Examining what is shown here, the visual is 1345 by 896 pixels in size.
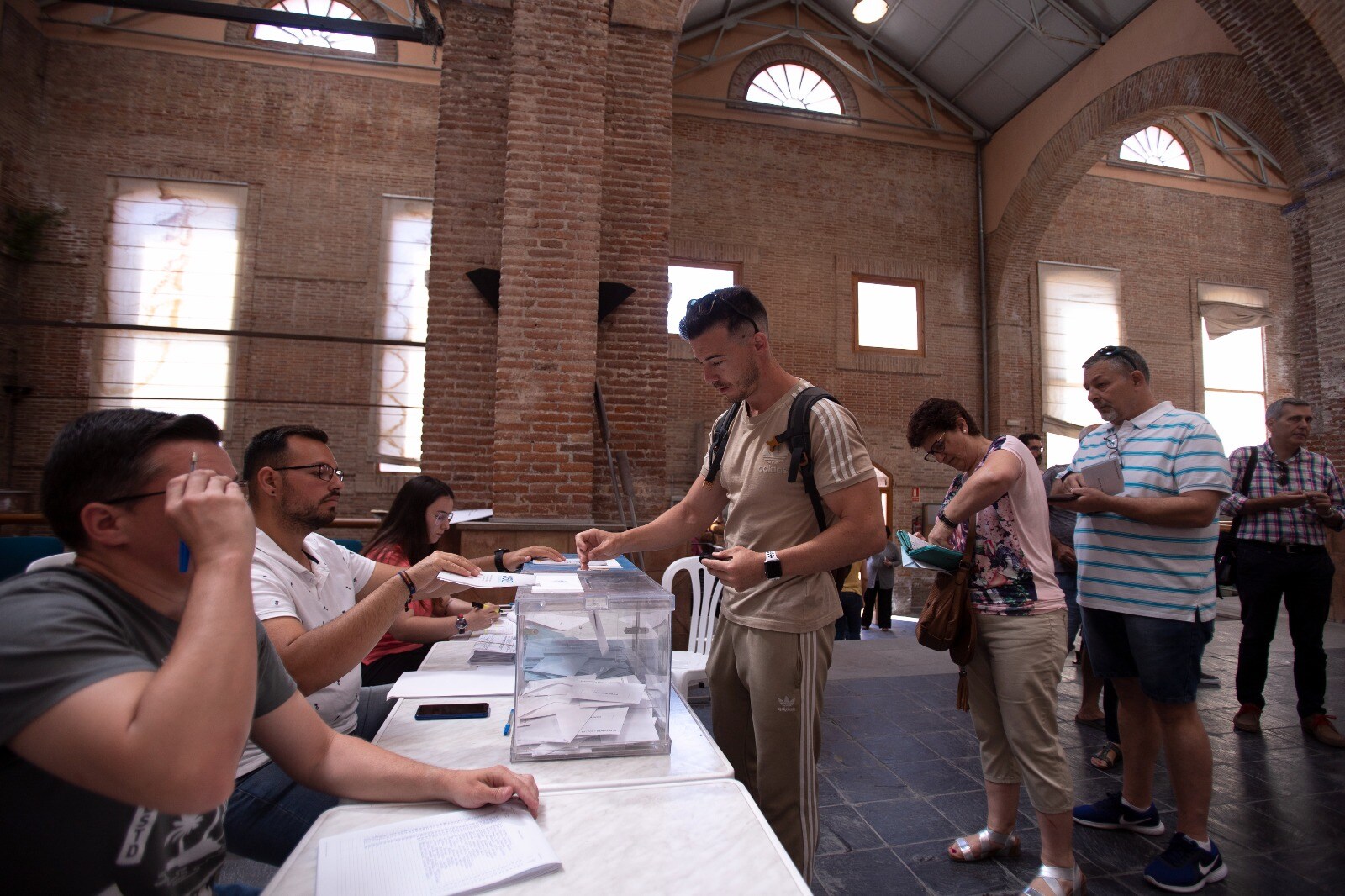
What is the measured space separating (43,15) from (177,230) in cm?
348

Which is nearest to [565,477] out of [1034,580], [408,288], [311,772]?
[1034,580]

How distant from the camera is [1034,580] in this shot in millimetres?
2305

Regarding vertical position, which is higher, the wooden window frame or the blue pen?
the wooden window frame

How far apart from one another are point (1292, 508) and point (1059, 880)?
2809 millimetres

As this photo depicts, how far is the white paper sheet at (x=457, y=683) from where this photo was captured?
1.78 meters

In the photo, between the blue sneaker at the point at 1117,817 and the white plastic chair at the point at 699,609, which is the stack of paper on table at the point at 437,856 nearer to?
the white plastic chair at the point at 699,609

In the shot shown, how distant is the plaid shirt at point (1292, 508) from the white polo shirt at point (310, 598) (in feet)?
13.7

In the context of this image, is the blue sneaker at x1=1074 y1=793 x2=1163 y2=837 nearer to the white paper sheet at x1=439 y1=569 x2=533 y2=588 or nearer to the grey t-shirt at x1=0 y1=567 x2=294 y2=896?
the white paper sheet at x1=439 y1=569 x2=533 y2=588

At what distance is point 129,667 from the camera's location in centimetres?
84

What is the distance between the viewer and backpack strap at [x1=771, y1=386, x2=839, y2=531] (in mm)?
1752

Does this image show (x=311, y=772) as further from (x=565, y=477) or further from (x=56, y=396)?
(x=56, y=396)

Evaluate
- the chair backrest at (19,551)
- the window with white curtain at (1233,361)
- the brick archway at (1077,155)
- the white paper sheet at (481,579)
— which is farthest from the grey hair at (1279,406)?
the window with white curtain at (1233,361)

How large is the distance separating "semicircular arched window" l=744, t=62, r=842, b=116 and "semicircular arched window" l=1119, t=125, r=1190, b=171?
5607mm

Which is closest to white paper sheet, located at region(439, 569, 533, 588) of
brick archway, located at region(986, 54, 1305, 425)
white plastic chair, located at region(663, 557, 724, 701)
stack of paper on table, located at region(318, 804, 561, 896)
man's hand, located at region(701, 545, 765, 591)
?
man's hand, located at region(701, 545, 765, 591)
